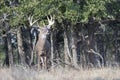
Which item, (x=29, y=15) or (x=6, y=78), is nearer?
(x=6, y=78)

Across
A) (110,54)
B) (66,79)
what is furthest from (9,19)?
(110,54)

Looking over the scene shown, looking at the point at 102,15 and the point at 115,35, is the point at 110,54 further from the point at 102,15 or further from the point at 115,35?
the point at 102,15

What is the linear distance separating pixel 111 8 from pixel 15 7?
679 centimetres

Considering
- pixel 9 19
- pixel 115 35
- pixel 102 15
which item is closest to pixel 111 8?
pixel 102 15

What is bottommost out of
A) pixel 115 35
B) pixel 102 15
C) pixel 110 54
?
pixel 110 54

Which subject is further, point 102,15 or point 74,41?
point 74,41

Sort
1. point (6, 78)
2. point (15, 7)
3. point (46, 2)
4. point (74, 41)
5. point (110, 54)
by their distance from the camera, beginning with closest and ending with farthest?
1. point (6, 78)
2. point (46, 2)
3. point (15, 7)
4. point (74, 41)
5. point (110, 54)

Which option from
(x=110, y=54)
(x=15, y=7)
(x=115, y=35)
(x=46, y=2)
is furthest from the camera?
(x=110, y=54)

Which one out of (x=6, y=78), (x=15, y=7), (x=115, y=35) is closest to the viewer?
(x=6, y=78)

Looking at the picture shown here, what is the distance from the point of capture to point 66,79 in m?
11.8

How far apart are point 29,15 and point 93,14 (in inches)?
177

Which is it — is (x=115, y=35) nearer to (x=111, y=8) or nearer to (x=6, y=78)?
(x=111, y=8)

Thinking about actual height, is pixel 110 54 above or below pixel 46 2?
below

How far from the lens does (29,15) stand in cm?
2878
